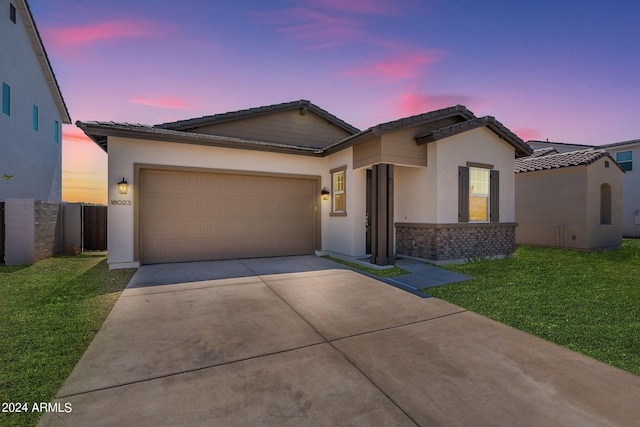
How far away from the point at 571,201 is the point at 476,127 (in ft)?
19.1

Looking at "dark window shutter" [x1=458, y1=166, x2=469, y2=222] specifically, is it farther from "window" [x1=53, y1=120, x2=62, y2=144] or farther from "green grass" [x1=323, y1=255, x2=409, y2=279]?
"window" [x1=53, y1=120, x2=62, y2=144]

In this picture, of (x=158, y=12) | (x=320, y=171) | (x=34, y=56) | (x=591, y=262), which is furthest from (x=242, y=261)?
(x=34, y=56)

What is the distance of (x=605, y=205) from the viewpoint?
11.8 metres

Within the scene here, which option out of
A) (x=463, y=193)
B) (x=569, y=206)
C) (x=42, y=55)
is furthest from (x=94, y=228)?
(x=569, y=206)

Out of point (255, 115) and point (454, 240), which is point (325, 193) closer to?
point (454, 240)

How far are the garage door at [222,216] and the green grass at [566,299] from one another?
498cm

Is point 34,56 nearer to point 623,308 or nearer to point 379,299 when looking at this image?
point 379,299

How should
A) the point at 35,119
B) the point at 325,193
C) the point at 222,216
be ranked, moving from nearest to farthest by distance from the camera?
the point at 222,216
the point at 325,193
the point at 35,119

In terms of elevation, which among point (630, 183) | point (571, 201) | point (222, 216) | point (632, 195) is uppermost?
point (630, 183)

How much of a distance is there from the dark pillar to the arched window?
1023 cm

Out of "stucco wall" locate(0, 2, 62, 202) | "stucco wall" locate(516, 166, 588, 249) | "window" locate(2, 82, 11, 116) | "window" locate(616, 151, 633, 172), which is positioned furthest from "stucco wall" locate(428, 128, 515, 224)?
"window" locate(2, 82, 11, 116)

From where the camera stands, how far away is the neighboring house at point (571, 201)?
10.5 m

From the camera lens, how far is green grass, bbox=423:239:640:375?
3.41 m

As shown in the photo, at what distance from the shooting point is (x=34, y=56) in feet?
41.8
